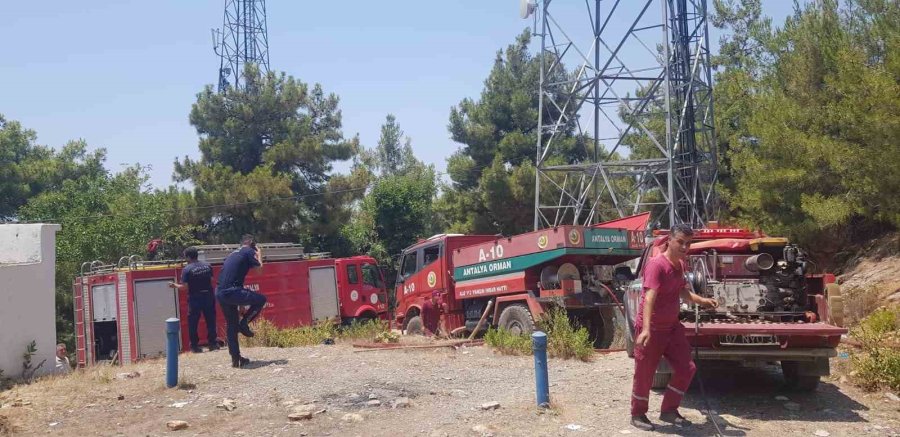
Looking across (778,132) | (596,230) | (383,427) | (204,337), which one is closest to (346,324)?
(204,337)

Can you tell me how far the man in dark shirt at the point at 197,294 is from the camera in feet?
41.5

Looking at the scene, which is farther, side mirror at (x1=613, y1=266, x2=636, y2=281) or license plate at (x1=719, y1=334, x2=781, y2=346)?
side mirror at (x1=613, y1=266, x2=636, y2=281)

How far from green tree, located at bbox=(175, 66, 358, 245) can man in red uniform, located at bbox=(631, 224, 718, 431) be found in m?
24.1

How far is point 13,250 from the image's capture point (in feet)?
35.8

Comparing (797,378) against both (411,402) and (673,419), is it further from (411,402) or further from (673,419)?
(411,402)

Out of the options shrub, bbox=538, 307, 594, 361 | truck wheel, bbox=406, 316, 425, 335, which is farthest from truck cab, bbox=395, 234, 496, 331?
shrub, bbox=538, 307, 594, 361

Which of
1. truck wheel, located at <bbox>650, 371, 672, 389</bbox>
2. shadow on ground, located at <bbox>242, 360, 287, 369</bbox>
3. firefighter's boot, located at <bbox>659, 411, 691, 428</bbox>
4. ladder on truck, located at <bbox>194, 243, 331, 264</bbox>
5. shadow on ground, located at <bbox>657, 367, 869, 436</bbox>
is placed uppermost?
ladder on truck, located at <bbox>194, 243, 331, 264</bbox>

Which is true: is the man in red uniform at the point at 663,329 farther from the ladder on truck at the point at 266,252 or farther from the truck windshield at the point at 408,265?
the ladder on truck at the point at 266,252

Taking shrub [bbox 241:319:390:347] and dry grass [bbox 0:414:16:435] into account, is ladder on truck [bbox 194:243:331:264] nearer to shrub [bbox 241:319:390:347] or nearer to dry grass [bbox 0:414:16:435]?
shrub [bbox 241:319:390:347]

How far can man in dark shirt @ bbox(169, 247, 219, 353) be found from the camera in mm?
12641

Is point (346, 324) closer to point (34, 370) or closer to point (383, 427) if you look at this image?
point (34, 370)

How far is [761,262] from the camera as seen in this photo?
8.37 m

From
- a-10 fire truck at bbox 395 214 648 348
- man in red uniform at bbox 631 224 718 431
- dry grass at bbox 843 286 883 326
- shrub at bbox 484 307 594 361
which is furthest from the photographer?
dry grass at bbox 843 286 883 326

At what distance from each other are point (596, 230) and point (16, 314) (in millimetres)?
8550
